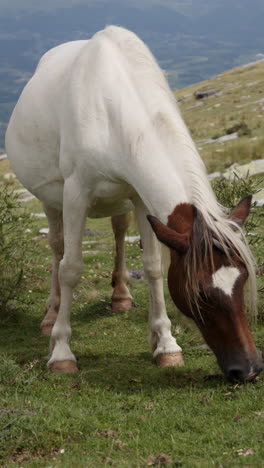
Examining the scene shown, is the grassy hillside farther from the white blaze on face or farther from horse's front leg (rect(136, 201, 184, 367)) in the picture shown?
the white blaze on face

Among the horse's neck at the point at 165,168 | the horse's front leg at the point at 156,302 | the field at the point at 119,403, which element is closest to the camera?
the field at the point at 119,403

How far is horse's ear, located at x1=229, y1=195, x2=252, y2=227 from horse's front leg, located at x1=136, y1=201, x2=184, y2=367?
1650mm

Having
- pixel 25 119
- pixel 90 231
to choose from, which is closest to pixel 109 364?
pixel 25 119

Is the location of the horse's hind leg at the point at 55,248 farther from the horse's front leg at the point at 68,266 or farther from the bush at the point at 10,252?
the horse's front leg at the point at 68,266

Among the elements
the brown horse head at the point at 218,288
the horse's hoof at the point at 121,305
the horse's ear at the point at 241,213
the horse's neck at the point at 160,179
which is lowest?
the horse's hoof at the point at 121,305

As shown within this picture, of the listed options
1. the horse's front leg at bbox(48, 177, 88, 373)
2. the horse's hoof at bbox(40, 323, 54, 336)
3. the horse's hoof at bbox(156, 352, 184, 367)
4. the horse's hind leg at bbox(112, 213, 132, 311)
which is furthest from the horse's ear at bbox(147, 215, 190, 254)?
the horse's hind leg at bbox(112, 213, 132, 311)

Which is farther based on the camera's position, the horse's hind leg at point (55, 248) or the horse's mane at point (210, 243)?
the horse's hind leg at point (55, 248)

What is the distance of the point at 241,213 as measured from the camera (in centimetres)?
521

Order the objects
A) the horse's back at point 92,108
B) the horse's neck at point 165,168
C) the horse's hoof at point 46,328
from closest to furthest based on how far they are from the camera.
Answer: the horse's neck at point 165,168, the horse's back at point 92,108, the horse's hoof at point 46,328

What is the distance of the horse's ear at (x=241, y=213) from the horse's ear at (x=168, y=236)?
523 millimetres

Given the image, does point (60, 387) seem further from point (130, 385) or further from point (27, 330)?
point (27, 330)

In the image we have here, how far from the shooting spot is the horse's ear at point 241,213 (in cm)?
511

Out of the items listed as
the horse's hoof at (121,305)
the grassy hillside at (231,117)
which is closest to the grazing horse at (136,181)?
the horse's hoof at (121,305)

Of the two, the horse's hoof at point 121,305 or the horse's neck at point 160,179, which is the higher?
the horse's neck at point 160,179
